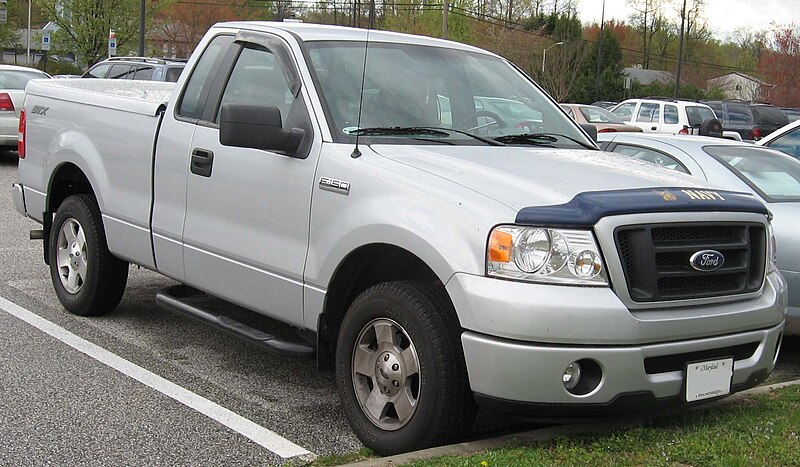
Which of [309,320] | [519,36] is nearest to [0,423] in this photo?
[309,320]

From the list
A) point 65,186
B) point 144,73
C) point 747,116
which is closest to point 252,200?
point 65,186

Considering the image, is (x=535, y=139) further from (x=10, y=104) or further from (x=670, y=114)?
(x=670, y=114)

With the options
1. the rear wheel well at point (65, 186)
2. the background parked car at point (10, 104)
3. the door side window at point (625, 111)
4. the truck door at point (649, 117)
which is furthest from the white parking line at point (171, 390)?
the door side window at point (625, 111)

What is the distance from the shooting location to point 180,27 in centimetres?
6538

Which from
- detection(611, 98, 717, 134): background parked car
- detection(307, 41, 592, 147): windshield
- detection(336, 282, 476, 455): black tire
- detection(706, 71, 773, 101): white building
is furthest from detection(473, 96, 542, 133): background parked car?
detection(706, 71, 773, 101): white building

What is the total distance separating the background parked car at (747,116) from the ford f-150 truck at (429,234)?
968 inches

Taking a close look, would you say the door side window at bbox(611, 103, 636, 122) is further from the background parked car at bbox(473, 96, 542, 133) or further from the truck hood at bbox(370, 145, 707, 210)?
the truck hood at bbox(370, 145, 707, 210)

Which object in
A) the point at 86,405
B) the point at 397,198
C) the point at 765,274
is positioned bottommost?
the point at 86,405

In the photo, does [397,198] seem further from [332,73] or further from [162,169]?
[162,169]

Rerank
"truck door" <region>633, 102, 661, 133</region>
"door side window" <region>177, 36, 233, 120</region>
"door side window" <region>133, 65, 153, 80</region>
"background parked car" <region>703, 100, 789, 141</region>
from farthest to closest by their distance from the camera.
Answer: "background parked car" <region>703, 100, 789, 141</region> < "truck door" <region>633, 102, 661, 133</region> < "door side window" <region>133, 65, 153, 80</region> < "door side window" <region>177, 36, 233, 120</region>

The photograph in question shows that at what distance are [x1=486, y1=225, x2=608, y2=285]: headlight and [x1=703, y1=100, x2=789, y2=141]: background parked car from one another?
26066 mm

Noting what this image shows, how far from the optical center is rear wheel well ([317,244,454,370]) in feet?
15.2

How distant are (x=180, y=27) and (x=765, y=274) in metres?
64.2

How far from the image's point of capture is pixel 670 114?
87.6 feet
